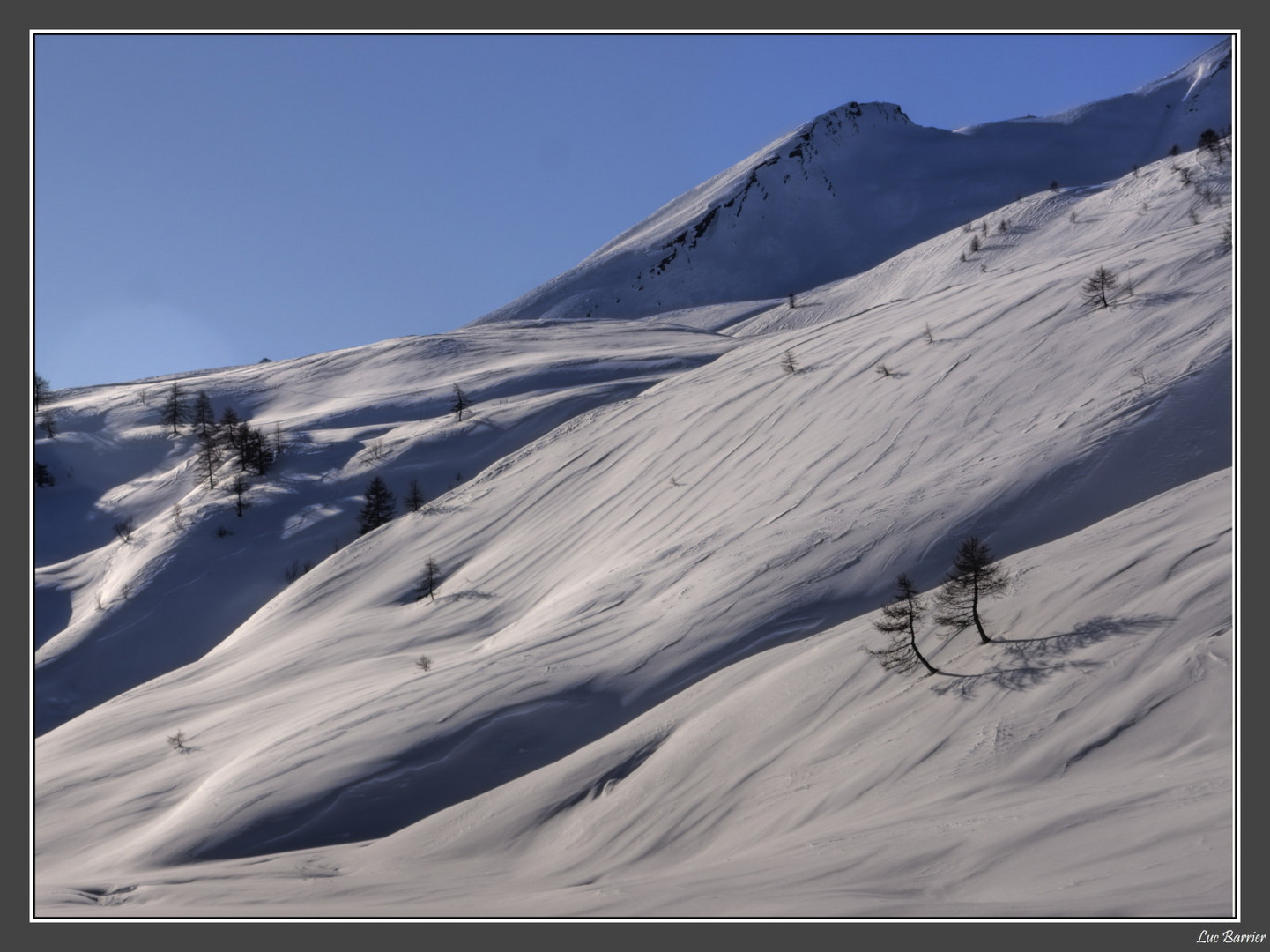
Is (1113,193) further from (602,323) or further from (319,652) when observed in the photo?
(319,652)

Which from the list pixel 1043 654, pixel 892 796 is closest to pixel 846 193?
pixel 1043 654

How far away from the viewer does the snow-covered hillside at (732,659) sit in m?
7.66

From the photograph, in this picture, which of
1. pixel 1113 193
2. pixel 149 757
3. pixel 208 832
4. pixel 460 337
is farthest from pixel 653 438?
pixel 1113 193

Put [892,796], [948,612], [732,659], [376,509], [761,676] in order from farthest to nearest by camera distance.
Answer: [376,509]
[732,659]
[761,676]
[948,612]
[892,796]

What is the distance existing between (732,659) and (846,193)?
72578mm

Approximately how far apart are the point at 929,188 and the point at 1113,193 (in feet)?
115

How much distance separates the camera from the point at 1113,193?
4431cm

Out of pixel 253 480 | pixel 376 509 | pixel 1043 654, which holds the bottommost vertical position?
pixel 1043 654

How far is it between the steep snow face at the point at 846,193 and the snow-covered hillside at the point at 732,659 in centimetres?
3927

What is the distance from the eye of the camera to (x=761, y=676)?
11.1 m

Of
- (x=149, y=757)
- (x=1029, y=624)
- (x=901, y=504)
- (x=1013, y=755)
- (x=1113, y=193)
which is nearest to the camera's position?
(x=1013, y=755)

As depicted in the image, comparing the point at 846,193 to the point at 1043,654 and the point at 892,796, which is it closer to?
the point at 1043,654

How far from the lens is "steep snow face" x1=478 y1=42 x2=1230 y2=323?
66562mm

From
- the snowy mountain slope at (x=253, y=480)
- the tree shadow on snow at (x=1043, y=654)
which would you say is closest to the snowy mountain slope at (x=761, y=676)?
the tree shadow on snow at (x=1043, y=654)
